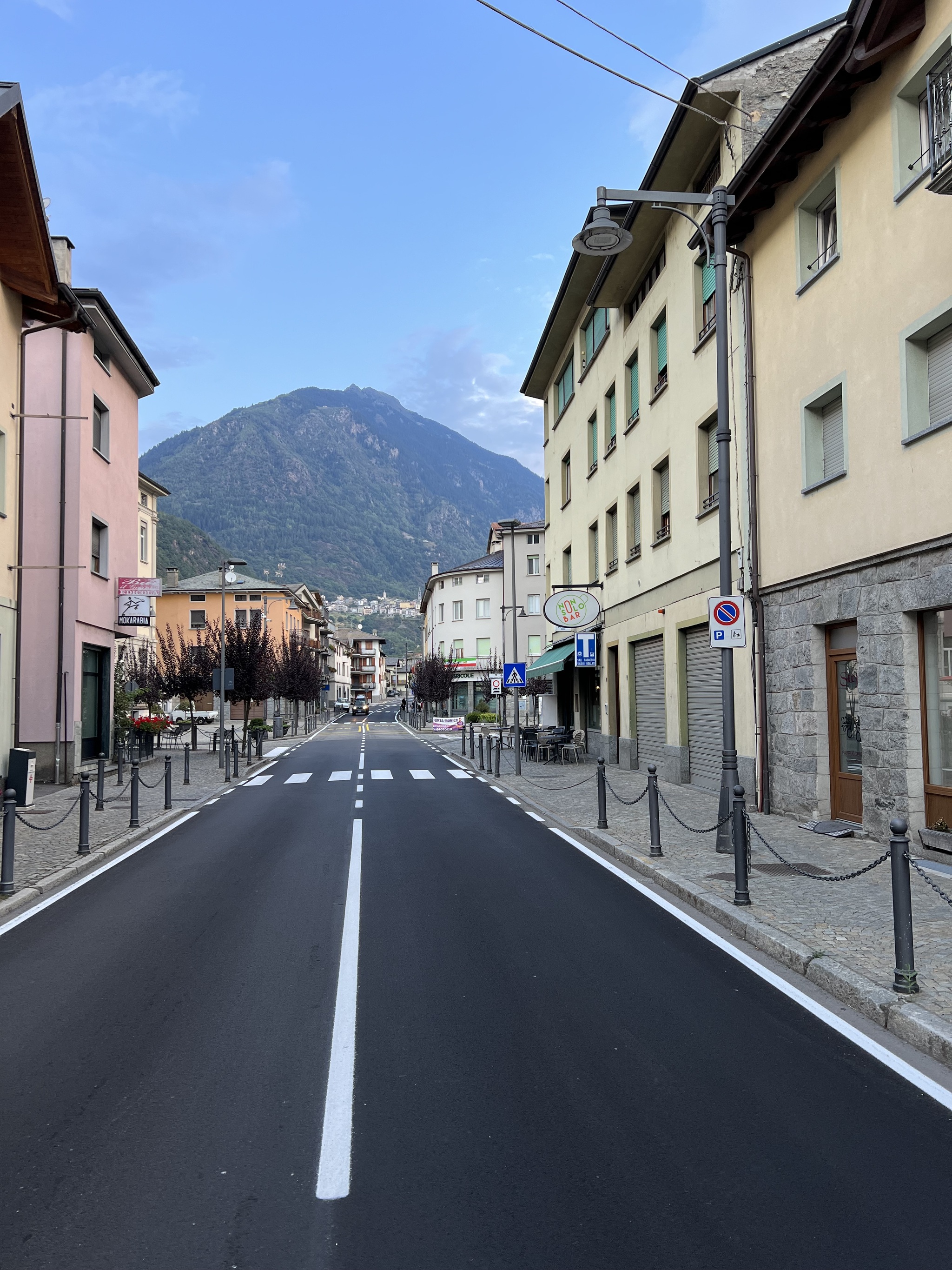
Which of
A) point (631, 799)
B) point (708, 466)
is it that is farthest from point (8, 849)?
point (708, 466)

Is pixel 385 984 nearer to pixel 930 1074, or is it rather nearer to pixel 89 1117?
pixel 89 1117

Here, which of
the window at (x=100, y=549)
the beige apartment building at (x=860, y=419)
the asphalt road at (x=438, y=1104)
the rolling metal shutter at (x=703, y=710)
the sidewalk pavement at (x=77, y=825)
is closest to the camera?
the asphalt road at (x=438, y=1104)

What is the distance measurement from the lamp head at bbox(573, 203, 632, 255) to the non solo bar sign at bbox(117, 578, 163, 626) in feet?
57.8

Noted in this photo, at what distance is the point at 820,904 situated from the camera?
7.52 metres

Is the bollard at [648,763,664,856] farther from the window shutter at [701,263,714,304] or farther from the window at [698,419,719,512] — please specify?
the window shutter at [701,263,714,304]

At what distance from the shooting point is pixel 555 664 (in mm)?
27672

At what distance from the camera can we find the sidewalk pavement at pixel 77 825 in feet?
31.3

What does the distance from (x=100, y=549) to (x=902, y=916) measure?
2274 cm

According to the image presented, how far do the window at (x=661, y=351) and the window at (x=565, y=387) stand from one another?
8377 millimetres

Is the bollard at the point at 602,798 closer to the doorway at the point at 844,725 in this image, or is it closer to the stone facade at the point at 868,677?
the stone facade at the point at 868,677

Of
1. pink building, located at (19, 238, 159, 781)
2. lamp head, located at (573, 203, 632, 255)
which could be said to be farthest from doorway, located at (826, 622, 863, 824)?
pink building, located at (19, 238, 159, 781)

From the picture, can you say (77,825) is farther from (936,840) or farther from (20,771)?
(936,840)

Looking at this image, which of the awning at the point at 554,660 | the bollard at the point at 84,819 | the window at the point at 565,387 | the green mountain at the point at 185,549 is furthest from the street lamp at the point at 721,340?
the green mountain at the point at 185,549

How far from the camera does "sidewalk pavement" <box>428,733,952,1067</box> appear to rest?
5199 millimetres
